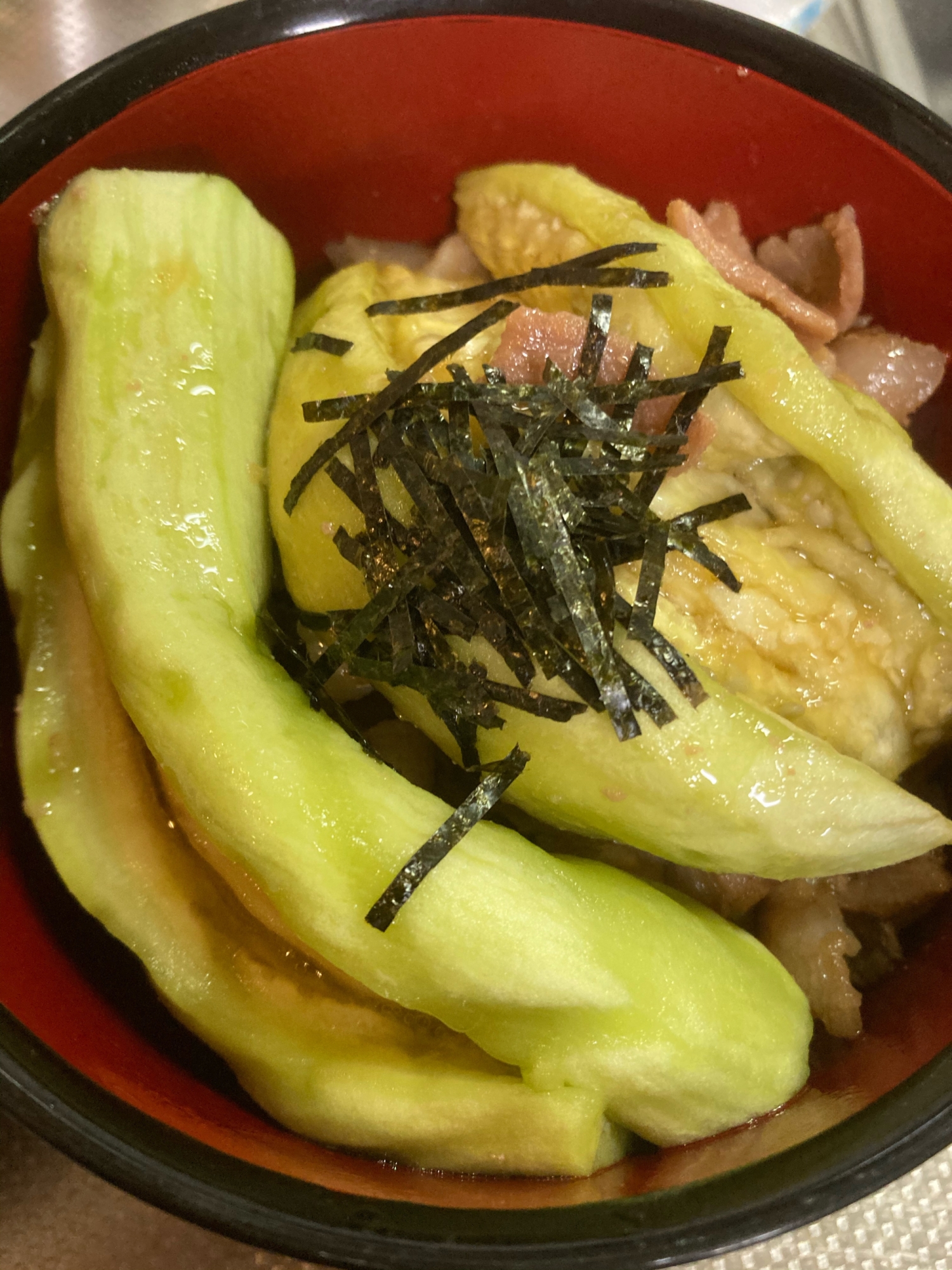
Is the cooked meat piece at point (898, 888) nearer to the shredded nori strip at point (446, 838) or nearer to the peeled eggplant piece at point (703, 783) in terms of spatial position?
the peeled eggplant piece at point (703, 783)

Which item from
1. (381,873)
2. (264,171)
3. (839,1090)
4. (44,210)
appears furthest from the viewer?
(264,171)

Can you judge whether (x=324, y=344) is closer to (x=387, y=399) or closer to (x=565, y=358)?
(x=387, y=399)

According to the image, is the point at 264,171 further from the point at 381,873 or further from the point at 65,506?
the point at 381,873

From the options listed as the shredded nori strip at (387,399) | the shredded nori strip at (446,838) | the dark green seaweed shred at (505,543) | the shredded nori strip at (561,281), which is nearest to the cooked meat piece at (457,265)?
the shredded nori strip at (561,281)

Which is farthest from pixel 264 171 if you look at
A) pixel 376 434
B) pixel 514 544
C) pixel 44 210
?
pixel 514 544

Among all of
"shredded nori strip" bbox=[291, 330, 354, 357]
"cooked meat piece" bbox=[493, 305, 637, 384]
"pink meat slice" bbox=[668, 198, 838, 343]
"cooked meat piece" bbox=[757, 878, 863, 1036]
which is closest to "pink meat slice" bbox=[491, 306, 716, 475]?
"cooked meat piece" bbox=[493, 305, 637, 384]

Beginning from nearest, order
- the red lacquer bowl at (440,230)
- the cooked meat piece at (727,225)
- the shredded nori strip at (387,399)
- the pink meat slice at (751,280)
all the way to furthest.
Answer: the red lacquer bowl at (440,230)
the shredded nori strip at (387,399)
the pink meat slice at (751,280)
the cooked meat piece at (727,225)
